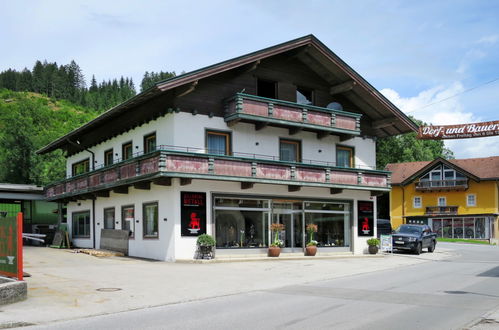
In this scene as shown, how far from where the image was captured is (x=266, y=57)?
26.8 metres

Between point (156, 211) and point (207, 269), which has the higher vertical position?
point (156, 211)

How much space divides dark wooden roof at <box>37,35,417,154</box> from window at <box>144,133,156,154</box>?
0.81 meters

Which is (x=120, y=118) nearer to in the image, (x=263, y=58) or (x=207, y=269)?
(x=263, y=58)

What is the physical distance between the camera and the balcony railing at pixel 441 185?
5699 cm

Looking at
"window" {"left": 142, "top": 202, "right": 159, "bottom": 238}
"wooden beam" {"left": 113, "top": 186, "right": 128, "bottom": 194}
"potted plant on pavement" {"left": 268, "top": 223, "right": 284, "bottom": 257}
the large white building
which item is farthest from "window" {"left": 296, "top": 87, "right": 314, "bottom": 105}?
"wooden beam" {"left": 113, "top": 186, "right": 128, "bottom": 194}

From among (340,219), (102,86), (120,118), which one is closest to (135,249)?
(120,118)

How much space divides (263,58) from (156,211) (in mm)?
8729

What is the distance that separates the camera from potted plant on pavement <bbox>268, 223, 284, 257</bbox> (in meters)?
25.8

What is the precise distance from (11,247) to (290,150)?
17527 mm

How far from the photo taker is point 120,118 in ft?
97.6

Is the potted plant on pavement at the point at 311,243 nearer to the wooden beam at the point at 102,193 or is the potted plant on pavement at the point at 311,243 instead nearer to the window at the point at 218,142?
the window at the point at 218,142

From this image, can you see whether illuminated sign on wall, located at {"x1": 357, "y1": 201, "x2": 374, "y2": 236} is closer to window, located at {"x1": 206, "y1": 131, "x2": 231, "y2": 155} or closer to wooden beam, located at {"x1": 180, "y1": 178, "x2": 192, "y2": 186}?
window, located at {"x1": 206, "y1": 131, "x2": 231, "y2": 155}

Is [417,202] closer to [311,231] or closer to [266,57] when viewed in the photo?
[311,231]

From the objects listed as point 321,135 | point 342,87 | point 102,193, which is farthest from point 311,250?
point 102,193
